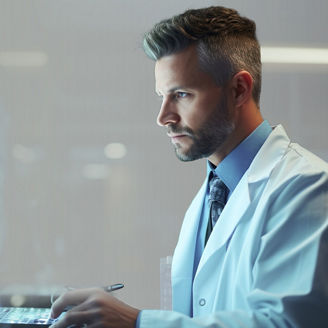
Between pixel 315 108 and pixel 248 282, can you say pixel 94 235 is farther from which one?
pixel 315 108

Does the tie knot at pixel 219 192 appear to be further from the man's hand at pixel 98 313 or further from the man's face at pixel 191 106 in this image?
the man's hand at pixel 98 313

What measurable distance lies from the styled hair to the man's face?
18 millimetres

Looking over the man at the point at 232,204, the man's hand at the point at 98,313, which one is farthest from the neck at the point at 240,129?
the man's hand at the point at 98,313

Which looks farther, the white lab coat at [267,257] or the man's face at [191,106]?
the man's face at [191,106]

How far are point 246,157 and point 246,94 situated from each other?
0.43 feet

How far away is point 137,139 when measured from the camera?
4.48 feet

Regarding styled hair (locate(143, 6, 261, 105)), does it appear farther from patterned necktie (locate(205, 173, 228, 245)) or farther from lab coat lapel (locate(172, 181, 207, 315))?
lab coat lapel (locate(172, 181, 207, 315))

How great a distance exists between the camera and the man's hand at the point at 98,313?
Result: 2.16 ft

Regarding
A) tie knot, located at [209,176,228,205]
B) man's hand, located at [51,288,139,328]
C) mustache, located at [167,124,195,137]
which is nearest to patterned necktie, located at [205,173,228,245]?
tie knot, located at [209,176,228,205]

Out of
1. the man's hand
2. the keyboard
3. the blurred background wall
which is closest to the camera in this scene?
the man's hand

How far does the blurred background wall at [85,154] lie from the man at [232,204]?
1.00 ft

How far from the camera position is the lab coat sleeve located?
0.67 metres

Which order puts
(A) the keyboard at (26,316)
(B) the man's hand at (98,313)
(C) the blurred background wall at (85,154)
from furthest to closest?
(C) the blurred background wall at (85,154) < (A) the keyboard at (26,316) < (B) the man's hand at (98,313)

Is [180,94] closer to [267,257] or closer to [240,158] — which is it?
[240,158]
